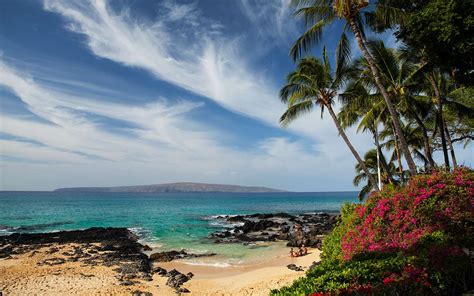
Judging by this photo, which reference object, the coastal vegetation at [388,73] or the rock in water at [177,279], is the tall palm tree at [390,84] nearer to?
the coastal vegetation at [388,73]

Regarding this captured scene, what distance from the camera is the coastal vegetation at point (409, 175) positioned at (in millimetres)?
5188

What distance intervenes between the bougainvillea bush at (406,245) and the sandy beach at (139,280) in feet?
11.9

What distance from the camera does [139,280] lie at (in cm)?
1398

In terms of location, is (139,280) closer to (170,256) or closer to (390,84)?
(170,256)

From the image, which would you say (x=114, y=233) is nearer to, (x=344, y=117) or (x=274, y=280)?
(x=274, y=280)

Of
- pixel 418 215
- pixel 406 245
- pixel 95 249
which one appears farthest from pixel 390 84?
pixel 95 249

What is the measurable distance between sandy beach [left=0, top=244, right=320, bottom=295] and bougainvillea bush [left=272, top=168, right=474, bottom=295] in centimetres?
363

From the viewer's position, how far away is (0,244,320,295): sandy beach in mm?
12195

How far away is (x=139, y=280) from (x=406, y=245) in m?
12.1

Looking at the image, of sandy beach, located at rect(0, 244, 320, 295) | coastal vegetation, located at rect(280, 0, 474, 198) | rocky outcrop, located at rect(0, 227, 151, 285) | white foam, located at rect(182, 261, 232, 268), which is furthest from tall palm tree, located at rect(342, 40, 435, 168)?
rocky outcrop, located at rect(0, 227, 151, 285)

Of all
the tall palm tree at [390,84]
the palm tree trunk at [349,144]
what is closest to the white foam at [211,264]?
the palm tree trunk at [349,144]

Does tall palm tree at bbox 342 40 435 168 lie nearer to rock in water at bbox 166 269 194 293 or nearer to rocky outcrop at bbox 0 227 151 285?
rock in water at bbox 166 269 194 293

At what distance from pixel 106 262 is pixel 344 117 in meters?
19.1

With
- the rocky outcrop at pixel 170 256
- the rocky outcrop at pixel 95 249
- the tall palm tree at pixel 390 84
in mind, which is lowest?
the rocky outcrop at pixel 95 249
